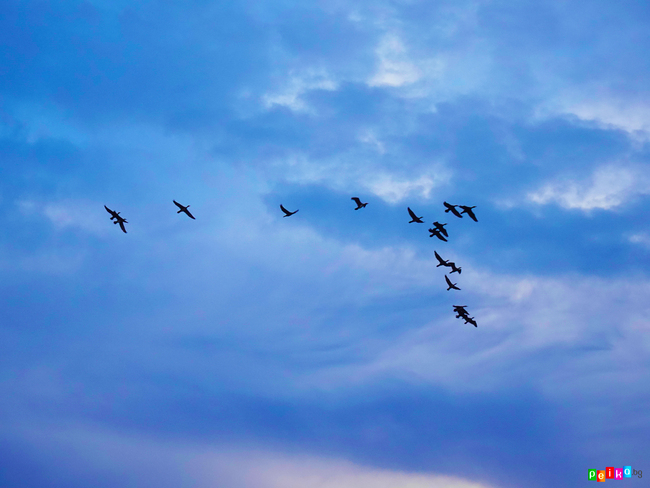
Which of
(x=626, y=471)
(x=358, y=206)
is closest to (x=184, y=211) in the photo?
(x=358, y=206)

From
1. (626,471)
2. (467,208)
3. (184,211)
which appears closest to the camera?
(626,471)

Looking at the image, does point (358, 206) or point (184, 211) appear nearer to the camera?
point (358, 206)

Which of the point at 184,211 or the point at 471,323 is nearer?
the point at 471,323

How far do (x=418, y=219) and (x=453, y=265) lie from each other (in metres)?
14.1

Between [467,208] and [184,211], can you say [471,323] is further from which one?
[184,211]

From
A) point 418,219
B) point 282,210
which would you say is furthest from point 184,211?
point 418,219

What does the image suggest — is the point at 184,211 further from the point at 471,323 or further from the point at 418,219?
the point at 471,323

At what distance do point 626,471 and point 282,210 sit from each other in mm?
93545

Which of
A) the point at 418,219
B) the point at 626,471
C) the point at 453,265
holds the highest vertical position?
the point at 418,219

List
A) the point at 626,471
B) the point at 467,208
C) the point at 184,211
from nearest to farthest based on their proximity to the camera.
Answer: the point at 626,471, the point at 467,208, the point at 184,211

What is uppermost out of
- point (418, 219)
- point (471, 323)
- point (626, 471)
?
point (418, 219)

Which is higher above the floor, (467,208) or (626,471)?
(467,208)

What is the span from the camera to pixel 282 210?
427 feet

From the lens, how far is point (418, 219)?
127 meters
